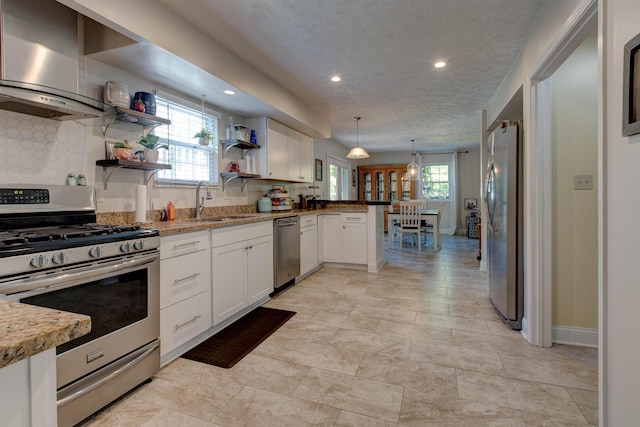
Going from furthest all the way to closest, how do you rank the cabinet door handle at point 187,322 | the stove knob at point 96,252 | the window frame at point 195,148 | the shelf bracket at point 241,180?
the shelf bracket at point 241,180
the window frame at point 195,148
the cabinet door handle at point 187,322
the stove knob at point 96,252

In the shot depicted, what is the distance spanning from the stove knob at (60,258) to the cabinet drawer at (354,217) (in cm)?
364

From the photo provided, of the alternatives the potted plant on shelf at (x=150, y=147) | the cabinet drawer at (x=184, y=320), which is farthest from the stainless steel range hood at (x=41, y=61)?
the cabinet drawer at (x=184, y=320)

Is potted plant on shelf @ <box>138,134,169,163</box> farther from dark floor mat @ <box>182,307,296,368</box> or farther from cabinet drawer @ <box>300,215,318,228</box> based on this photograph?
cabinet drawer @ <box>300,215,318,228</box>

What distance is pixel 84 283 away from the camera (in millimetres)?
1554

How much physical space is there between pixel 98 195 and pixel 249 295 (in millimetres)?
1468

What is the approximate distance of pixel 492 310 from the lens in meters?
3.10

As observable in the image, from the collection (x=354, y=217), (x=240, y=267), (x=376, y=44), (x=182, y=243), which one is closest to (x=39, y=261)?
(x=182, y=243)

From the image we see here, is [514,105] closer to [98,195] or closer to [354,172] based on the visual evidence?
[98,195]

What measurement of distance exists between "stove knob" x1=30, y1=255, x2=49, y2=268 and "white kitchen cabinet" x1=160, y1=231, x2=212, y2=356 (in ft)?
2.21

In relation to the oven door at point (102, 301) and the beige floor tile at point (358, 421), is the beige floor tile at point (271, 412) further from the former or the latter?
the oven door at point (102, 301)

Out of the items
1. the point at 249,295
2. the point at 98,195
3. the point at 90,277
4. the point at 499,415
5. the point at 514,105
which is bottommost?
the point at 499,415

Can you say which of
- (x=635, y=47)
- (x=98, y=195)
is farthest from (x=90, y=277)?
(x=635, y=47)

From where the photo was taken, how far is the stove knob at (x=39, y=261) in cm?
135

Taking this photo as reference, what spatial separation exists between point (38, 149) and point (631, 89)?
114 inches
